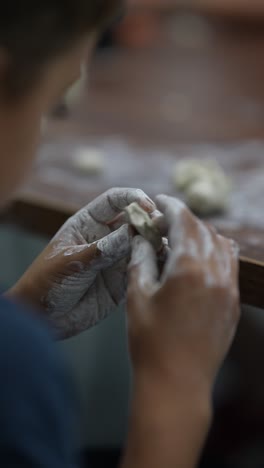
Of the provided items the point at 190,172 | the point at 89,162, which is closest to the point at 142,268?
the point at 190,172

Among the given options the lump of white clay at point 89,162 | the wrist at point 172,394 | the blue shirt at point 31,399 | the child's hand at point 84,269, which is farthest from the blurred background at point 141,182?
Result: the blue shirt at point 31,399

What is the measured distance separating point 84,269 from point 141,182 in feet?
A: 2.09

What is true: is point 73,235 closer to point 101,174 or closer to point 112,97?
point 101,174

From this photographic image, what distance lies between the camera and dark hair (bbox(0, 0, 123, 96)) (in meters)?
0.56

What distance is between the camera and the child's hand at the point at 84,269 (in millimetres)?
845

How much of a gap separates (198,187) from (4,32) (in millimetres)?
764

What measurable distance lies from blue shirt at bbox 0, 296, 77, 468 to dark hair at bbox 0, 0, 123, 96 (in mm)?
230

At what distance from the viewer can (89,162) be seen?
149cm

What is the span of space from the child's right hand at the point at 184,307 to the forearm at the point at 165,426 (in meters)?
0.02

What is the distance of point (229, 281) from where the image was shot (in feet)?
2.34

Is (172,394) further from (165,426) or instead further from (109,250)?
(109,250)

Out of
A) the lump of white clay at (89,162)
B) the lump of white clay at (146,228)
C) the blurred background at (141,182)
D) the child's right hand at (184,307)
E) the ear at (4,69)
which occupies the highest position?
the ear at (4,69)

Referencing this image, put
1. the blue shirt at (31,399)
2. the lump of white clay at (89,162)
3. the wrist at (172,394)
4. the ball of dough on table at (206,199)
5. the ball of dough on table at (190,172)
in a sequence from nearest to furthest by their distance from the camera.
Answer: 1. the blue shirt at (31,399)
2. the wrist at (172,394)
3. the ball of dough on table at (206,199)
4. the ball of dough on table at (190,172)
5. the lump of white clay at (89,162)

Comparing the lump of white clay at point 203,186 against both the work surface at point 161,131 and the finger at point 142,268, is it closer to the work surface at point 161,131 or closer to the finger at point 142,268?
the work surface at point 161,131
